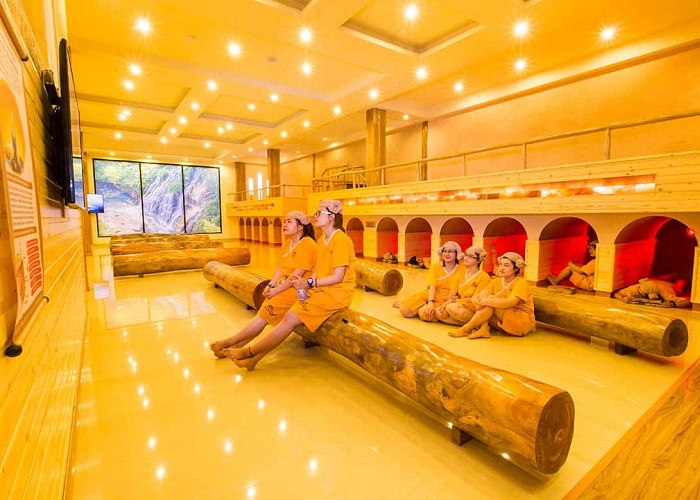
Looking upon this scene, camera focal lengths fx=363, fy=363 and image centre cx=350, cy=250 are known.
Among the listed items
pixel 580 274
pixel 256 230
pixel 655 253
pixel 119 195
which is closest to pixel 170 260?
pixel 580 274

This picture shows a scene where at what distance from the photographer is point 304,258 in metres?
3.75

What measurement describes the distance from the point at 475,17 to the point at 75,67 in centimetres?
1051

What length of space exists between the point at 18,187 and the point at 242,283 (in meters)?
4.92

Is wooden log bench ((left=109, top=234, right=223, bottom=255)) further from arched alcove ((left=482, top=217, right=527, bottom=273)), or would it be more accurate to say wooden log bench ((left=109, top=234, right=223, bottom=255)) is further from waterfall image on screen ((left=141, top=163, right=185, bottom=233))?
arched alcove ((left=482, top=217, right=527, bottom=273))

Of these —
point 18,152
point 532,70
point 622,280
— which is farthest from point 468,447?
point 532,70

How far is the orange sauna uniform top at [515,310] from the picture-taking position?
438cm

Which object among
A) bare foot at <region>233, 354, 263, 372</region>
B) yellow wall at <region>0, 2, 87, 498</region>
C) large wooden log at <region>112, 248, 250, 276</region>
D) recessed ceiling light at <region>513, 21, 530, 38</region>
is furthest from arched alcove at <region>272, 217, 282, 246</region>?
yellow wall at <region>0, 2, 87, 498</region>

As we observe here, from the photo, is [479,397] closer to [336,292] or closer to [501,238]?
[336,292]

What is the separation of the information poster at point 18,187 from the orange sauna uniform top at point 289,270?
8.02ft

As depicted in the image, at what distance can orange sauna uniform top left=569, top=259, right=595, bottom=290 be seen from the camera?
736cm

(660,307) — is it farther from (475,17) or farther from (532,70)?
(532,70)

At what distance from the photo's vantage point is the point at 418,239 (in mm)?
11719

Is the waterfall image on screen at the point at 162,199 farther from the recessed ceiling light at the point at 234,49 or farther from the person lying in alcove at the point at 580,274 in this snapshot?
the person lying in alcove at the point at 580,274

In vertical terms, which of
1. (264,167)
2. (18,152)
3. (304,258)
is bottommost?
(304,258)
